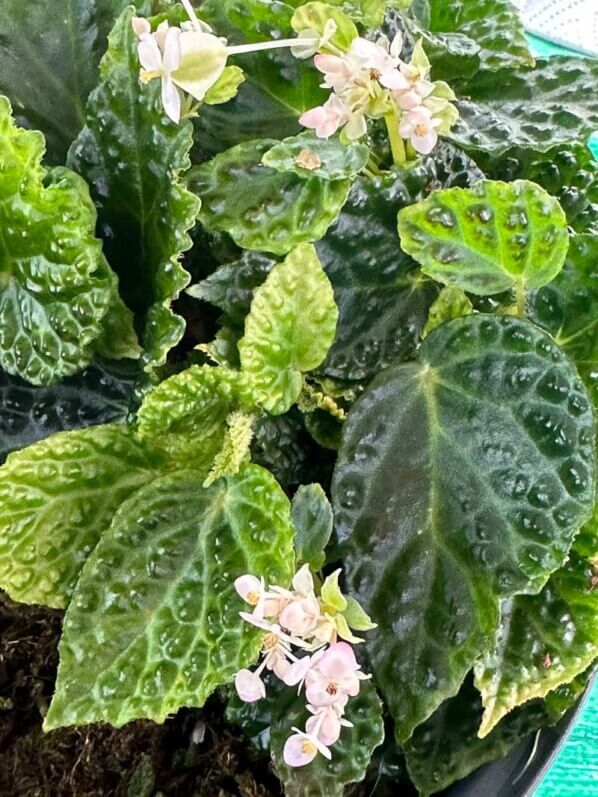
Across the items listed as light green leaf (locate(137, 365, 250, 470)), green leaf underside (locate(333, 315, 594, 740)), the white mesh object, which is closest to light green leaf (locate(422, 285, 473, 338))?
green leaf underside (locate(333, 315, 594, 740))

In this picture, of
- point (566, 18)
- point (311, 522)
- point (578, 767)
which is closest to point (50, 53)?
point (311, 522)

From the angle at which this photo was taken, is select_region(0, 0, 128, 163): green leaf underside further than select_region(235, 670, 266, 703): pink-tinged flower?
Yes

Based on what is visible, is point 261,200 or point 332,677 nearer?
point 332,677

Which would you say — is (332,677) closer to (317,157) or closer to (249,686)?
(249,686)

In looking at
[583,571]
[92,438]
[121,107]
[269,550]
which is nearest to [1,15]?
[121,107]

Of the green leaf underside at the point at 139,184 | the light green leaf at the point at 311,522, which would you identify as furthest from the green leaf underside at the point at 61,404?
the light green leaf at the point at 311,522

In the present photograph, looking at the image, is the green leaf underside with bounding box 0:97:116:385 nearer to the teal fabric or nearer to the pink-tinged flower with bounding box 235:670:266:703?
the pink-tinged flower with bounding box 235:670:266:703

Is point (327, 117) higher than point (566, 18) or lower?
higher
